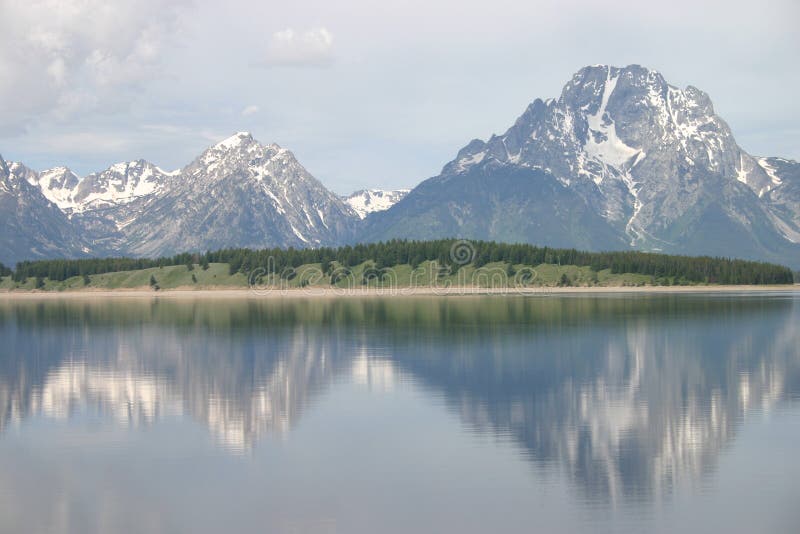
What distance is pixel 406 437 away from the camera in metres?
51.2

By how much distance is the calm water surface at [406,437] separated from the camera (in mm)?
36344

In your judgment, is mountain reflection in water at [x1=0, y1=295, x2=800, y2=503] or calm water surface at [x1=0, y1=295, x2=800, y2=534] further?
mountain reflection in water at [x1=0, y1=295, x2=800, y2=503]

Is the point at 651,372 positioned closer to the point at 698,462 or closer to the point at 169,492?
the point at 698,462

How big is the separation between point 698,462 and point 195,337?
3477 inches

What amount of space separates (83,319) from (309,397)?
119422 millimetres

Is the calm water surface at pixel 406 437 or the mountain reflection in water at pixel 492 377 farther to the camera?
the mountain reflection in water at pixel 492 377

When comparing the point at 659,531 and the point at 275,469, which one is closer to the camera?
the point at 659,531

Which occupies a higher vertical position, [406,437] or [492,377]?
[492,377]

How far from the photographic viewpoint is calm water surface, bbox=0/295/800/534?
36.3 metres

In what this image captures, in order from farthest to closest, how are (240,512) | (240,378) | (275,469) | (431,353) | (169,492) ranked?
(431,353)
(240,378)
(275,469)
(169,492)
(240,512)

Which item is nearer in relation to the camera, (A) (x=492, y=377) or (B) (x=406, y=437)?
(B) (x=406, y=437)

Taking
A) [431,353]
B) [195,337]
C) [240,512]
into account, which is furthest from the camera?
[195,337]

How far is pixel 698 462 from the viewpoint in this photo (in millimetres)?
44281

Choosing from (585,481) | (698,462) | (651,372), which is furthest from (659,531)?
(651,372)
